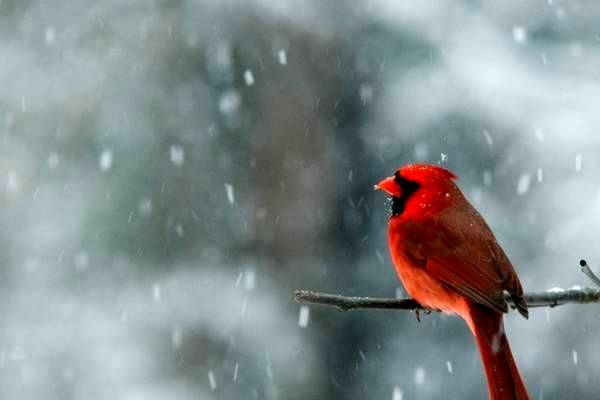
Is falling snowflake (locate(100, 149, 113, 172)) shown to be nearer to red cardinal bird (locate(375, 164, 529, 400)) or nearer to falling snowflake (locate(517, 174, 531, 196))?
falling snowflake (locate(517, 174, 531, 196))

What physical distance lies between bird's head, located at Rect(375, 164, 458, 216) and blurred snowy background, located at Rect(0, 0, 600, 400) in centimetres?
374

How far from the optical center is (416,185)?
361 cm

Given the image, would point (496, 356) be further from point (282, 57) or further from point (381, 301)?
point (282, 57)

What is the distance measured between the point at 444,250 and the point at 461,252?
0.06 meters

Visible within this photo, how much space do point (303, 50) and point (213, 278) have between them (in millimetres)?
2630

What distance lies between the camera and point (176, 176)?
8383mm

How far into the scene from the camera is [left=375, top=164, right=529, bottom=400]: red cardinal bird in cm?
344

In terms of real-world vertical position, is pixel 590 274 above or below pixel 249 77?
above

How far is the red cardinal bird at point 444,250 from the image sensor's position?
3.44 metres

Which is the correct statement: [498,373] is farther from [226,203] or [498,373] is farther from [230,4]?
[230,4]

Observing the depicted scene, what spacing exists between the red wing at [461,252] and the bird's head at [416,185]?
0.26 feet

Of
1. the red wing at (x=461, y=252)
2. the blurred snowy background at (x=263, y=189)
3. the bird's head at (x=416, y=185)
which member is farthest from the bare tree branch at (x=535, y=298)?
the blurred snowy background at (x=263, y=189)

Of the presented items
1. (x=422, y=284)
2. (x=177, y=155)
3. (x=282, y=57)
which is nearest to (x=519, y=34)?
(x=282, y=57)

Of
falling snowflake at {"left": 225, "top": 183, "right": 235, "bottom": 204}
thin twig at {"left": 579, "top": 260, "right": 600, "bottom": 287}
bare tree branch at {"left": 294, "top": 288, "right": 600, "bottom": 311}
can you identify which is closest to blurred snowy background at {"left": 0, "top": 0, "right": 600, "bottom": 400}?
falling snowflake at {"left": 225, "top": 183, "right": 235, "bottom": 204}
